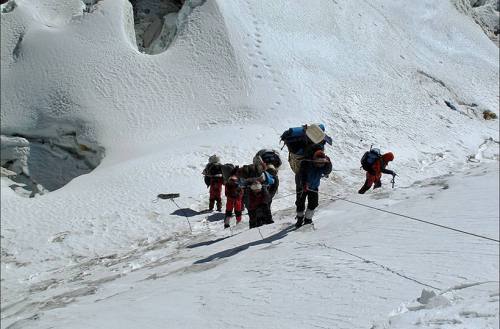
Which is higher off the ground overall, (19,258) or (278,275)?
(278,275)

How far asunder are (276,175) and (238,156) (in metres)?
4.96

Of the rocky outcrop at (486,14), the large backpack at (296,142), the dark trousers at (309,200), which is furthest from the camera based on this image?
the rocky outcrop at (486,14)

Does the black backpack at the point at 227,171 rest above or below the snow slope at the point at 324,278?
above

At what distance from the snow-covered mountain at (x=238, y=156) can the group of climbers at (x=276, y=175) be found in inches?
21.5

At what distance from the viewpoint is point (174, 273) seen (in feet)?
23.1

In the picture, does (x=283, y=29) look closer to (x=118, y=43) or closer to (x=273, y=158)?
(x=118, y=43)

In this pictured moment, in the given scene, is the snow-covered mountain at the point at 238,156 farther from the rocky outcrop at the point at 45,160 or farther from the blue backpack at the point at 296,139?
the blue backpack at the point at 296,139

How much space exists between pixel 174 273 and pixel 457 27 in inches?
830

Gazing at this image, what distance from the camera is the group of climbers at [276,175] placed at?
25.9ft

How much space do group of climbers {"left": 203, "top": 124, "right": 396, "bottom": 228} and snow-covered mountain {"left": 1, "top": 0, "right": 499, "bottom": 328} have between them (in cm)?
55

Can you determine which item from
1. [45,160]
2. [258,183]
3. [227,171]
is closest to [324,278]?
[258,183]

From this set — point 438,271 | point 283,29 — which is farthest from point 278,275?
point 283,29

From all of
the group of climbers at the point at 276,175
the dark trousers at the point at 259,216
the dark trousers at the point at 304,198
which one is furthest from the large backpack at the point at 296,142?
the dark trousers at the point at 259,216

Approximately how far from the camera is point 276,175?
955 centimetres
